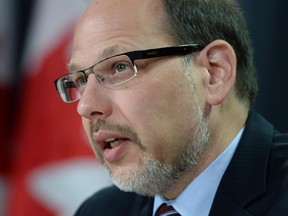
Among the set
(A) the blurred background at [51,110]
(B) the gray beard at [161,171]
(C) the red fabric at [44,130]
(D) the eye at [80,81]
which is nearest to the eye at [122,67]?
(D) the eye at [80,81]

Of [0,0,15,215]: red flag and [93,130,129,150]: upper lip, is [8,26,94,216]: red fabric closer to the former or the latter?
[0,0,15,215]: red flag

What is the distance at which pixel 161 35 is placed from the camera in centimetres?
146

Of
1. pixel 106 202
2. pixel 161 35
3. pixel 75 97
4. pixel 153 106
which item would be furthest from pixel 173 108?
pixel 106 202

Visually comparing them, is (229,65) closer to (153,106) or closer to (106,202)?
(153,106)

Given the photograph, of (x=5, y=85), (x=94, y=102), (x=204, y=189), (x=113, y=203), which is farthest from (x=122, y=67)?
(x=5, y=85)

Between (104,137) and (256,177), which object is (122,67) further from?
(256,177)

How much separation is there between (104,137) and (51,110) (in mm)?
1078

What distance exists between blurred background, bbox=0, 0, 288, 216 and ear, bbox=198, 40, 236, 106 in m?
0.70

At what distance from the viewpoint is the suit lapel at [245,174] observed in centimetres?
143

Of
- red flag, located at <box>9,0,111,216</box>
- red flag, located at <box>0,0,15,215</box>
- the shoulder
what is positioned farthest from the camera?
red flag, located at <box>0,0,15,215</box>

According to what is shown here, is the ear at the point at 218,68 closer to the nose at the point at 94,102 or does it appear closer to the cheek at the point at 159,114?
the cheek at the point at 159,114

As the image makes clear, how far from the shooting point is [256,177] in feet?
4.78

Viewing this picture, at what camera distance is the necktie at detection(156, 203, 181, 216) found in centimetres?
154

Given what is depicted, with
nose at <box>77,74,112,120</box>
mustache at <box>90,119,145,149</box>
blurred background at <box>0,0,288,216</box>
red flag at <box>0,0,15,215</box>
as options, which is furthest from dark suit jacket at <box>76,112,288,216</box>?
red flag at <box>0,0,15,215</box>
